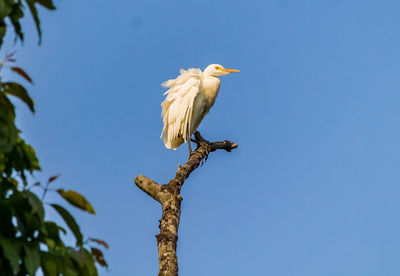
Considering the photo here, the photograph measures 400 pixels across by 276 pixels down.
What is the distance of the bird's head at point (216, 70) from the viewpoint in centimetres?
923

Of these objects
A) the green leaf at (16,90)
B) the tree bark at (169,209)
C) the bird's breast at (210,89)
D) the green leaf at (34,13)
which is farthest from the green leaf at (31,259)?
the bird's breast at (210,89)

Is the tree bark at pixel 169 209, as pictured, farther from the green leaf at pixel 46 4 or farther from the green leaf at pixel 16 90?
the green leaf at pixel 46 4

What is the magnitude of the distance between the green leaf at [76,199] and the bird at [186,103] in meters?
6.24

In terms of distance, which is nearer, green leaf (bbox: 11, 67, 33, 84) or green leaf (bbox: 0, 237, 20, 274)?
green leaf (bbox: 0, 237, 20, 274)

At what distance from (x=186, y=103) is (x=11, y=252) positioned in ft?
22.9

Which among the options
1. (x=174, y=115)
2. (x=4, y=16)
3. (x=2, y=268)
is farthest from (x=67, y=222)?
(x=174, y=115)

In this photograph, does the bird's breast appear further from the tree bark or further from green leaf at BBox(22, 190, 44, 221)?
green leaf at BBox(22, 190, 44, 221)

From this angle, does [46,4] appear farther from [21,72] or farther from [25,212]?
[25,212]

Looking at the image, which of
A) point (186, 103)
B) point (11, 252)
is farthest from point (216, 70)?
point (11, 252)

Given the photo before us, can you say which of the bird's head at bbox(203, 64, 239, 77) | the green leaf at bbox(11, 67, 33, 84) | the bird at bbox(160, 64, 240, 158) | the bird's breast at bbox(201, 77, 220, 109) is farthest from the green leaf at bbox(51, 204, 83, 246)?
the bird's head at bbox(203, 64, 239, 77)

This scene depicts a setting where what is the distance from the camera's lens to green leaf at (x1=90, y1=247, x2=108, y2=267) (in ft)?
5.32

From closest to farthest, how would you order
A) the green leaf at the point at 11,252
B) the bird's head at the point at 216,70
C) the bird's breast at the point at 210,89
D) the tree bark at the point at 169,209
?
the green leaf at the point at 11,252, the tree bark at the point at 169,209, the bird's breast at the point at 210,89, the bird's head at the point at 216,70

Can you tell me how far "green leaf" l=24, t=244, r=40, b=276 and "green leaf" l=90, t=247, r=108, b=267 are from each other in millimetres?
247

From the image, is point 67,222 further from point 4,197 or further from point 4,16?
point 4,16
